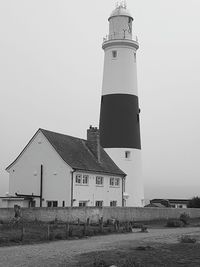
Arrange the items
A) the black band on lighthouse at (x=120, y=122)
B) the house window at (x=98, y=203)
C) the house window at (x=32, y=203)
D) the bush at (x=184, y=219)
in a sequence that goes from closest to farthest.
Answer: the bush at (x=184, y=219), the house window at (x=32, y=203), the house window at (x=98, y=203), the black band on lighthouse at (x=120, y=122)

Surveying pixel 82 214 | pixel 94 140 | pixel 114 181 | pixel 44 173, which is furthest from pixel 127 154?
pixel 82 214

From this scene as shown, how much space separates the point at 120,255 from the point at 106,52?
32.6 metres

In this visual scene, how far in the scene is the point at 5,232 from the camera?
24578mm

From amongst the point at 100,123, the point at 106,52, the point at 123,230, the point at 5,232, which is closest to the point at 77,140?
the point at 100,123

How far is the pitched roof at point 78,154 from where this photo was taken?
4103cm

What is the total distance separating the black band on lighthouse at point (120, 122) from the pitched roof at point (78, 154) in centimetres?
165

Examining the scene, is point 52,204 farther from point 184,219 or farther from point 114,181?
point 184,219

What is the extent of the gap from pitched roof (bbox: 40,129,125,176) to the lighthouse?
1287 mm

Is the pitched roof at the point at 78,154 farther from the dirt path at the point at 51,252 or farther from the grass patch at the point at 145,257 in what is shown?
the grass patch at the point at 145,257

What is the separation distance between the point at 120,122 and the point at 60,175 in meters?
8.58

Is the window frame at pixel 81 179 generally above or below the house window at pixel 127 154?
below

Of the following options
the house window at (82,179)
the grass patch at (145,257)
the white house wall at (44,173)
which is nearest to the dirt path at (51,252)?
the grass patch at (145,257)

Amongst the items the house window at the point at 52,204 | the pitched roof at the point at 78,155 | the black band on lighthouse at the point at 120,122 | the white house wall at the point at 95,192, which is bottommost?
the house window at the point at 52,204

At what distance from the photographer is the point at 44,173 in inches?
1619
